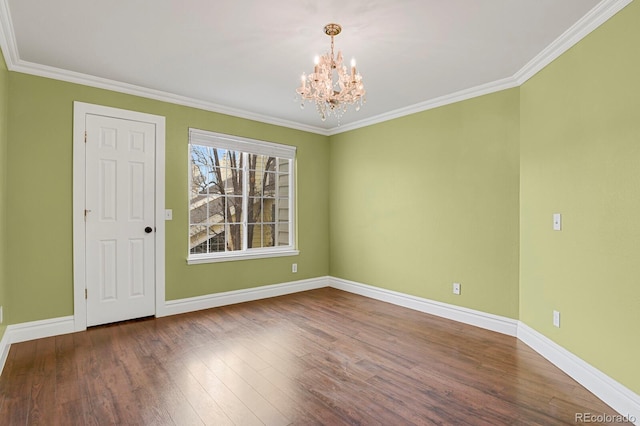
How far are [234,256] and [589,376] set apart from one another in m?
3.66

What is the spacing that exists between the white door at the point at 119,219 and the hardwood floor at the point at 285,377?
29 centimetres

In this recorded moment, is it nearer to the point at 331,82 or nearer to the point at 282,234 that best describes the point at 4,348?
the point at 282,234

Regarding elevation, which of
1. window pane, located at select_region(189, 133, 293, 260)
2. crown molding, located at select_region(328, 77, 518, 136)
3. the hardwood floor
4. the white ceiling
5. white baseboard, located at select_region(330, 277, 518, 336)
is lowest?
the hardwood floor

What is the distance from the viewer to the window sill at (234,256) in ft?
13.1

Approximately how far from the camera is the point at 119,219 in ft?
11.4

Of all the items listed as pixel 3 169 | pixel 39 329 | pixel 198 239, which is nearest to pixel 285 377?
pixel 198 239

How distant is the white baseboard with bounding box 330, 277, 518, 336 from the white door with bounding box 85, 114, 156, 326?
2734 millimetres

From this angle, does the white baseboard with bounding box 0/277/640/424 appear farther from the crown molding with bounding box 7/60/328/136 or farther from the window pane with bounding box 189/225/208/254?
the crown molding with bounding box 7/60/328/136

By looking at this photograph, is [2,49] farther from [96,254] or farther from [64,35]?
[96,254]

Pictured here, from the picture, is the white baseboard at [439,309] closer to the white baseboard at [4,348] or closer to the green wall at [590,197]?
the green wall at [590,197]

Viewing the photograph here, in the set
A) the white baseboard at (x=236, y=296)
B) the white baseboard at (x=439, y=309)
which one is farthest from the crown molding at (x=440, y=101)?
the white baseboard at (x=236, y=296)

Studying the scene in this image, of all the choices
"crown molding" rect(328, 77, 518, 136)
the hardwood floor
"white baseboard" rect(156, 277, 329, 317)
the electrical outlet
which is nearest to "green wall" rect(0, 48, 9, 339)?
the hardwood floor

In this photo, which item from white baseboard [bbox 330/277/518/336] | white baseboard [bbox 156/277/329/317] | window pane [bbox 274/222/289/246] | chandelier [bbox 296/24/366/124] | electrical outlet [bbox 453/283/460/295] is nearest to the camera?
chandelier [bbox 296/24/366/124]

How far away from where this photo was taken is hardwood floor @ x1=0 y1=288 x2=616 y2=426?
6.41ft
